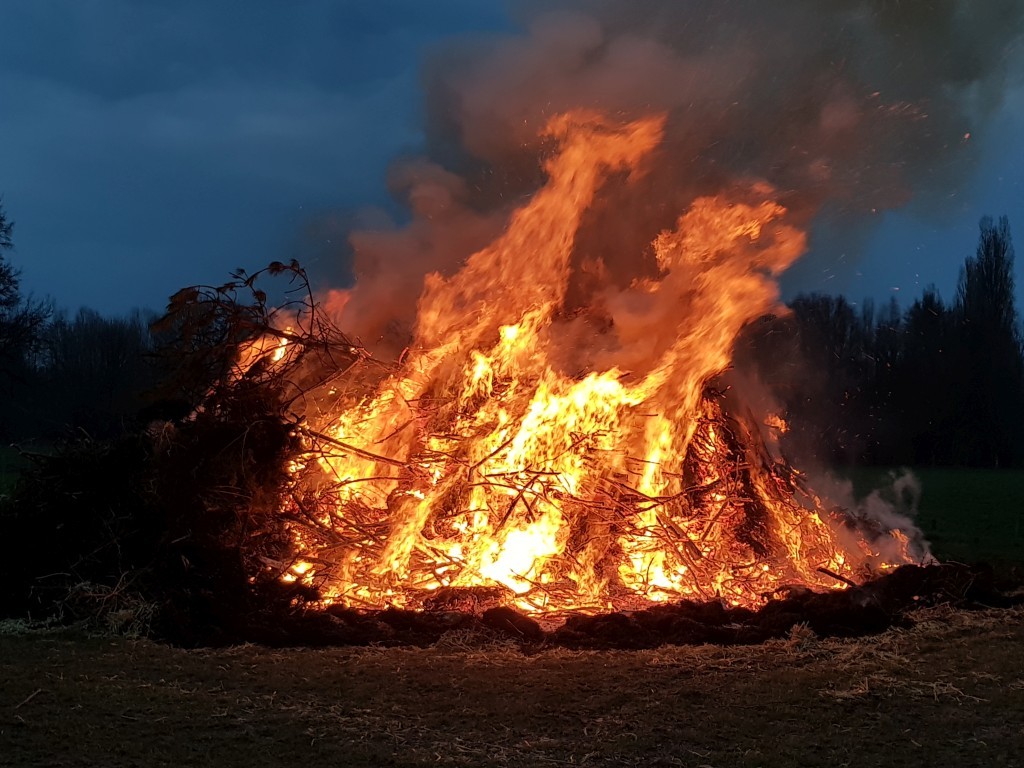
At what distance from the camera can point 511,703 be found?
201 inches

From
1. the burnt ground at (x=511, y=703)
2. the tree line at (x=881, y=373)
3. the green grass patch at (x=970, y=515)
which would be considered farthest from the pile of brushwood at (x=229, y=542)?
the tree line at (x=881, y=373)

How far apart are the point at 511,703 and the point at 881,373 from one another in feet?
121

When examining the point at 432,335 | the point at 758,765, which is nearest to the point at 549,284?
the point at 432,335

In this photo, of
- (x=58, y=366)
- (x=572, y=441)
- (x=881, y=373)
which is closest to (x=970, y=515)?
(x=572, y=441)

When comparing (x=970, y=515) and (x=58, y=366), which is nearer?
(x=970, y=515)

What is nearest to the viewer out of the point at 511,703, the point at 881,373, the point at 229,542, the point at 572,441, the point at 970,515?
the point at 511,703

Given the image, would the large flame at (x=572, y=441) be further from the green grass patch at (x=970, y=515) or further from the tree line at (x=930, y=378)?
the tree line at (x=930, y=378)

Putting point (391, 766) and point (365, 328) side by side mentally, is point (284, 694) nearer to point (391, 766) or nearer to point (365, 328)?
point (391, 766)

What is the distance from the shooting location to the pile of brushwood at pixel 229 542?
6.72 meters

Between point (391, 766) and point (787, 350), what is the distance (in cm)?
875

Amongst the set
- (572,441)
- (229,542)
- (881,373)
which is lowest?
(229,542)

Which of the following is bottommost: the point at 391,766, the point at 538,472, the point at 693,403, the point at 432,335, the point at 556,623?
the point at 391,766

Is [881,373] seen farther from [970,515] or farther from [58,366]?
[58,366]

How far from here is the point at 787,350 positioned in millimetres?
11578
